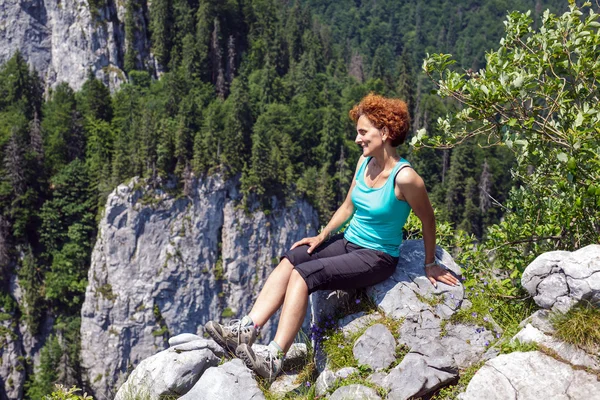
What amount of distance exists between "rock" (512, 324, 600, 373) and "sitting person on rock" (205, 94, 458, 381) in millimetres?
940

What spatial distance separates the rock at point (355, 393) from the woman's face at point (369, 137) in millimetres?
2085

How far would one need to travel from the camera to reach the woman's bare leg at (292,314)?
16.9 ft

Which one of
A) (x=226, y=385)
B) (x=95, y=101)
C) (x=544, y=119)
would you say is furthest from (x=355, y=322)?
(x=95, y=101)

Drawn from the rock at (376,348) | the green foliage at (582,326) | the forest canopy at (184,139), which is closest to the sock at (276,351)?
the rock at (376,348)

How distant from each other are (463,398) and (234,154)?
122 feet

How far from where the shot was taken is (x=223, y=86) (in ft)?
179

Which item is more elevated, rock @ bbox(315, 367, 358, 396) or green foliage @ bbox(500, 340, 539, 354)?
green foliage @ bbox(500, 340, 539, 354)

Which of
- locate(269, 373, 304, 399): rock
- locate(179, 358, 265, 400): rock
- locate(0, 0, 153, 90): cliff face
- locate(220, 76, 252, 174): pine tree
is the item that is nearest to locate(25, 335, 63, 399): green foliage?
locate(220, 76, 252, 174): pine tree

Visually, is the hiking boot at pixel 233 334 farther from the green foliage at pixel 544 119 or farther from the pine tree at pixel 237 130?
the pine tree at pixel 237 130

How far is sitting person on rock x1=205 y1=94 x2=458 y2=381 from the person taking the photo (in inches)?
204

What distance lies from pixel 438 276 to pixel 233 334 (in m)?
1.98

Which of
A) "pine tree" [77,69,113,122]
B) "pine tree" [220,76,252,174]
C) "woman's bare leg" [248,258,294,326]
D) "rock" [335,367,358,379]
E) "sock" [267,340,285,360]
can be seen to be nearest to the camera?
"rock" [335,367,358,379]

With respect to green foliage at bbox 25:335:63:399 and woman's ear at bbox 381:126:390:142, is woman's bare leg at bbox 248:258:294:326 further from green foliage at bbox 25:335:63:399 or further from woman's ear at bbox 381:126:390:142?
green foliage at bbox 25:335:63:399

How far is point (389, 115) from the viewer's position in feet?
17.9
